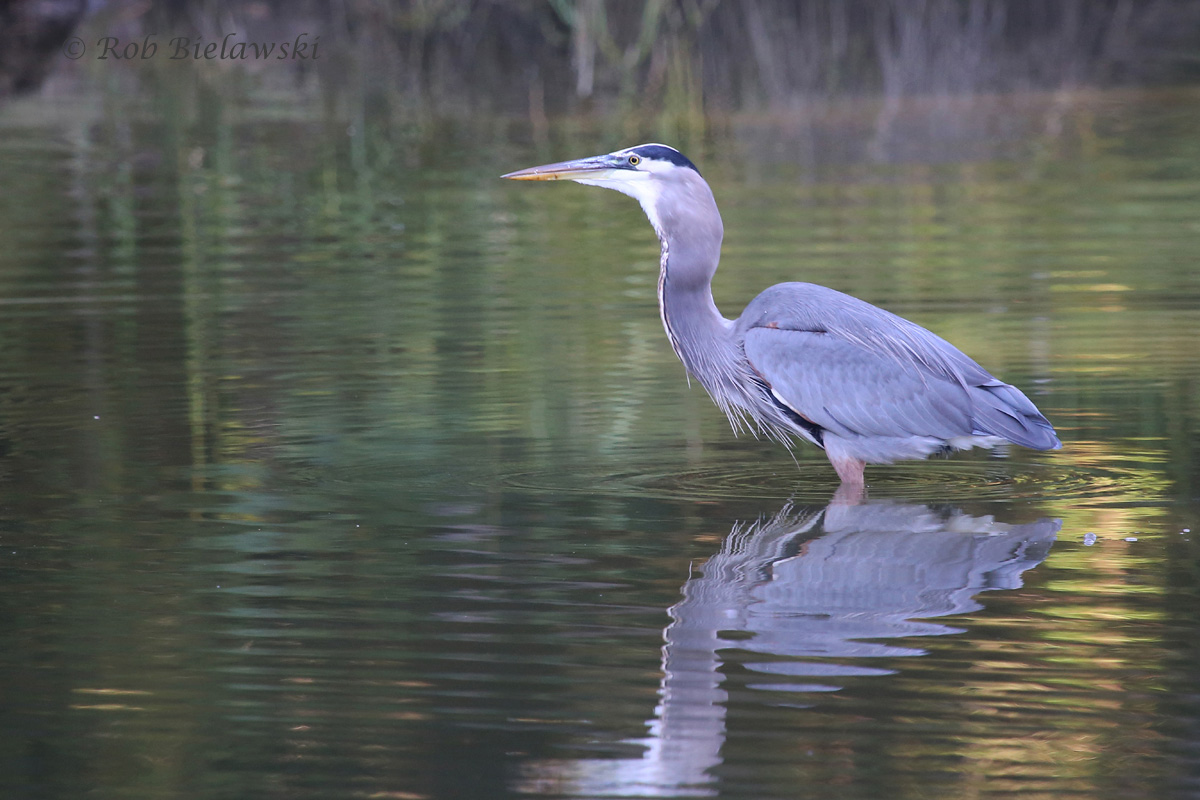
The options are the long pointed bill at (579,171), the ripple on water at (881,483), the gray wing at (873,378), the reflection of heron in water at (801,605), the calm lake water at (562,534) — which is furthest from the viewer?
the long pointed bill at (579,171)

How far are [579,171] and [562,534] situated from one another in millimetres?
1772

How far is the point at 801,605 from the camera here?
18.4 ft

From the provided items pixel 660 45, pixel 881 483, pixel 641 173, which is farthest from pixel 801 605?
pixel 660 45

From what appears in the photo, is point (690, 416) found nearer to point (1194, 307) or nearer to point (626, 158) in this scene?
point (626, 158)

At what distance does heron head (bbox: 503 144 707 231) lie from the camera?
7523mm

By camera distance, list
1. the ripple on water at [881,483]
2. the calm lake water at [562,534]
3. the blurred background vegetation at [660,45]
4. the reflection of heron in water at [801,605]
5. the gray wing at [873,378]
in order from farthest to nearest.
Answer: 1. the blurred background vegetation at [660,45]
2. the gray wing at [873,378]
3. the ripple on water at [881,483]
4. the calm lake water at [562,534]
5. the reflection of heron in water at [801,605]

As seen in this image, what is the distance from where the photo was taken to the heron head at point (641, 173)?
7.52 m

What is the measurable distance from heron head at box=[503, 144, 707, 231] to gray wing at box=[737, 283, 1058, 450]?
24.2 inches

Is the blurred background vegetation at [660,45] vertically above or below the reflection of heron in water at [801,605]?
above

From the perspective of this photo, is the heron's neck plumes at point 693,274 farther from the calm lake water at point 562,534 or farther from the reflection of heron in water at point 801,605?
the reflection of heron in water at point 801,605

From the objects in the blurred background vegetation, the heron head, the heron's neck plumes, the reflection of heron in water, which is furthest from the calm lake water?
the blurred background vegetation

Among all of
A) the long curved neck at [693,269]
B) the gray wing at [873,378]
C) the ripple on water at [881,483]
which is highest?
the long curved neck at [693,269]

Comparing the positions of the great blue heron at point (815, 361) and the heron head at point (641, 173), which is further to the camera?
the heron head at point (641, 173)

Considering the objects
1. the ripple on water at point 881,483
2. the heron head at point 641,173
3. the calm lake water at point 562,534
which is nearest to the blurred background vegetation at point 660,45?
the calm lake water at point 562,534
